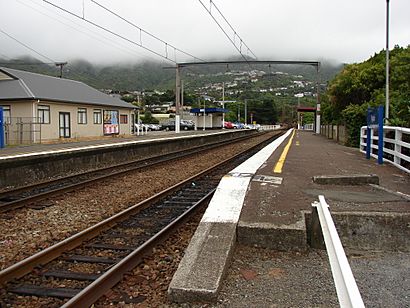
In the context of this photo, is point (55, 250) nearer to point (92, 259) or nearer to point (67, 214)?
point (92, 259)

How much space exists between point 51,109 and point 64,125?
1991 millimetres

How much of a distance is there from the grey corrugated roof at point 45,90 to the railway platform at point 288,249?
88.9 feet

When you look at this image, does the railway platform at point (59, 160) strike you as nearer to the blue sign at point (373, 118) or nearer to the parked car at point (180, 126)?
the blue sign at point (373, 118)

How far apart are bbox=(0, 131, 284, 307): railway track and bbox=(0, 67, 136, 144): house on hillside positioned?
81.6ft

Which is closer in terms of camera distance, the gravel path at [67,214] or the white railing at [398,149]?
the gravel path at [67,214]

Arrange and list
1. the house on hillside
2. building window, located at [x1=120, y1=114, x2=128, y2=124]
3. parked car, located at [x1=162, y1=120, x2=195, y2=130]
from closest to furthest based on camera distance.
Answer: the house on hillside → building window, located at [x1=120, y1=114, x2=128, y2=124] → parked car, located at [x1=162, y1=120, x2=195, y2=130]

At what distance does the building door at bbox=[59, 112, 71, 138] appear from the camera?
33700mm

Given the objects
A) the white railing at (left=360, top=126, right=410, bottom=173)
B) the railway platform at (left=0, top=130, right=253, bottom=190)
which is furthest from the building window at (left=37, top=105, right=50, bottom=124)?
the white railing at (left=360, top=126, right=410, bottom=173)

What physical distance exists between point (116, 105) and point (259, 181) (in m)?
34.9

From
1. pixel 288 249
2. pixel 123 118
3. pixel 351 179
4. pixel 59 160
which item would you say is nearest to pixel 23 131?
pixel 123 118

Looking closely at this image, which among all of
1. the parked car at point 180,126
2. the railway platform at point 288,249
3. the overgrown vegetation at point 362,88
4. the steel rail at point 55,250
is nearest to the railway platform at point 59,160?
the steel rail at point 55,250

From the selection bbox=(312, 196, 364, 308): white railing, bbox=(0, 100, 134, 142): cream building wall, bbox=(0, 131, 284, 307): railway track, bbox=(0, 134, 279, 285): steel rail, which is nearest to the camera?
bbox=(312, 196, 364, 308): white railing

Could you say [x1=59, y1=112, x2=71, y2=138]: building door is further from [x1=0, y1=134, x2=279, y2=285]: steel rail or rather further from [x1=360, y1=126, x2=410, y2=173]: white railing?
[x1=0, y1=134, x2=279, y2=285]: steel rail

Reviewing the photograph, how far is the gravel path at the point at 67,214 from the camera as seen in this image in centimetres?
611
